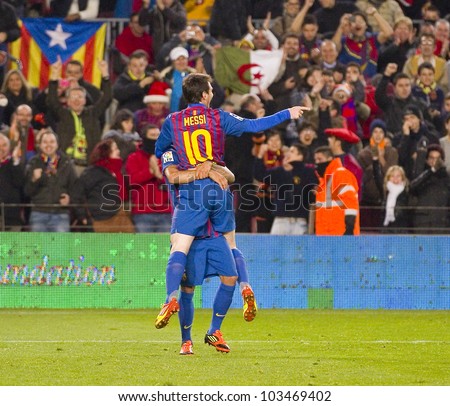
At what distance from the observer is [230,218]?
10445 mm

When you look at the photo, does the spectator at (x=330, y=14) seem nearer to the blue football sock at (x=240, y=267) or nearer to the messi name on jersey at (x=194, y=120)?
the blue football sock at (x=240, y=267)

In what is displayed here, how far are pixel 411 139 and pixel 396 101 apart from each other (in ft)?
3.22

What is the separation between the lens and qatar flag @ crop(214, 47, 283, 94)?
747 inches

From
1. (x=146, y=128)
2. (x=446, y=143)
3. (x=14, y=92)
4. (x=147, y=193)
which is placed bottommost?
(x=147, y=193)

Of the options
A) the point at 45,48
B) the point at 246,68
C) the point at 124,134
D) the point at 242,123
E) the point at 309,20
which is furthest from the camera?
the point at 45,48

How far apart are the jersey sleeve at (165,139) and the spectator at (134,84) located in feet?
27.3

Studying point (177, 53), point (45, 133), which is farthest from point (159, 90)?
point (45, 133)

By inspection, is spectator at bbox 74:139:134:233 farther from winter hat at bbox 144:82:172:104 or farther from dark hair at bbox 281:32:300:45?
dark hair at bbox 281:32:300:45

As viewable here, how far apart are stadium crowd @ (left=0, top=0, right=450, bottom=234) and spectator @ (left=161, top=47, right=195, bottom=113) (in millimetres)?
16

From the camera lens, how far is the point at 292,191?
16797mm

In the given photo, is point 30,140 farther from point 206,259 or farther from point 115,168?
point 206,259
